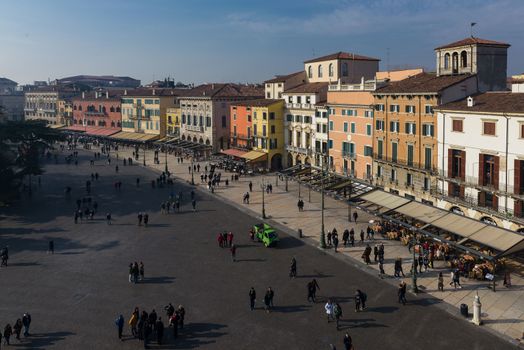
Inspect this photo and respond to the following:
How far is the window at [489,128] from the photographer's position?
38.4 m

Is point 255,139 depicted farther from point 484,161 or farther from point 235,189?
point 484,161

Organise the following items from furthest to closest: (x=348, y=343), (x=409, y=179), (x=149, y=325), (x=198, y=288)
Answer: (x=409, y=179)
(x=198, y=288)
(x=149, y=325)
(x=348, y=343)

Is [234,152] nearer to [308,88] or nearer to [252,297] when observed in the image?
[308,88]

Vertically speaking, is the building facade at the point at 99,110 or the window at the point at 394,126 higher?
the building facade at the point at 99,110

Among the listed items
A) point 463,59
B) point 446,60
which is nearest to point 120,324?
point 463,59

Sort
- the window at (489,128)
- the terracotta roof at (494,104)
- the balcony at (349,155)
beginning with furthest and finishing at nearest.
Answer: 1. the balcony at (349,155)
2. the window at (489,128)
3. the terracotta roof at (494,104)

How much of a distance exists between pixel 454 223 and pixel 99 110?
111048 mm

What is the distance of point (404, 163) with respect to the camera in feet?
164

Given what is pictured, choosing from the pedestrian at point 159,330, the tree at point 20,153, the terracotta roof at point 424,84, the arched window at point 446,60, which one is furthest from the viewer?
the tree at point 20,153

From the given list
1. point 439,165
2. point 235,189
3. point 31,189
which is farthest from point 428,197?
point 31,189


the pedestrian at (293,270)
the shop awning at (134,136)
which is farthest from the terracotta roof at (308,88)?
the shop awning at (134,136)

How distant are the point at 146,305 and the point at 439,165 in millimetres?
27735

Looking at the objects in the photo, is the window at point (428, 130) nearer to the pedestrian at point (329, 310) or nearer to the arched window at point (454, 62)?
the arched window at point (454, 62)

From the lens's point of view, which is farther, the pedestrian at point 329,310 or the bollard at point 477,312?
the pedestrian at point 329,310
